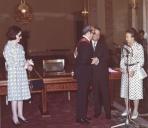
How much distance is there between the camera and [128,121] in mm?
7398

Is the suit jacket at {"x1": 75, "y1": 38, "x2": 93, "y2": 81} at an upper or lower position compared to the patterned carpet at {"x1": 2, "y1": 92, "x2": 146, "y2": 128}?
upper

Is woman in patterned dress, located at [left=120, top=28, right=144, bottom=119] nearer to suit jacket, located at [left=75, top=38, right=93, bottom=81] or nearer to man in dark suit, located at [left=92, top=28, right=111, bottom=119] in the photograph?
man in dark suit, located at [left=92, top=28, right=111, bottom=119]

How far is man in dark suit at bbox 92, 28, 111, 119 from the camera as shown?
8.09 metres

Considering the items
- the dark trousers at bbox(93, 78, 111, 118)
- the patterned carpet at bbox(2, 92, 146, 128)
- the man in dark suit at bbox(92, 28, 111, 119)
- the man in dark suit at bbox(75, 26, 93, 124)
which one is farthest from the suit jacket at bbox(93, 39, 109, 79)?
the patterned carpet at bbox(2, 92, 146, 128)

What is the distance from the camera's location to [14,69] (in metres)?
7.76

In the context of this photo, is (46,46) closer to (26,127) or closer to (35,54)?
(35,54)

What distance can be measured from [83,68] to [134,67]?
3.03ft

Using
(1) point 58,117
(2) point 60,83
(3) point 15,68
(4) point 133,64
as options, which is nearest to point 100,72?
(4) point 133,64

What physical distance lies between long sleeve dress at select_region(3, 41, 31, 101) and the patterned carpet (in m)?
0.61

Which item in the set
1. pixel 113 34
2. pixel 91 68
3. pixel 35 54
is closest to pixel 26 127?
pixel 91 68

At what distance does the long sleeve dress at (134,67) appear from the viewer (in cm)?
771

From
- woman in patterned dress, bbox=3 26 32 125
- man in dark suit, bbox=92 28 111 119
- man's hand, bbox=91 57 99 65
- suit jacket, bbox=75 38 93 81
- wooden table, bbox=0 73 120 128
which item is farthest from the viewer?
wooden table, bbox=0 73 120 128

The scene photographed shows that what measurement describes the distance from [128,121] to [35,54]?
29.5ft

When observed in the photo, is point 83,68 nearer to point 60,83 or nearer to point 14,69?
point 60,83
